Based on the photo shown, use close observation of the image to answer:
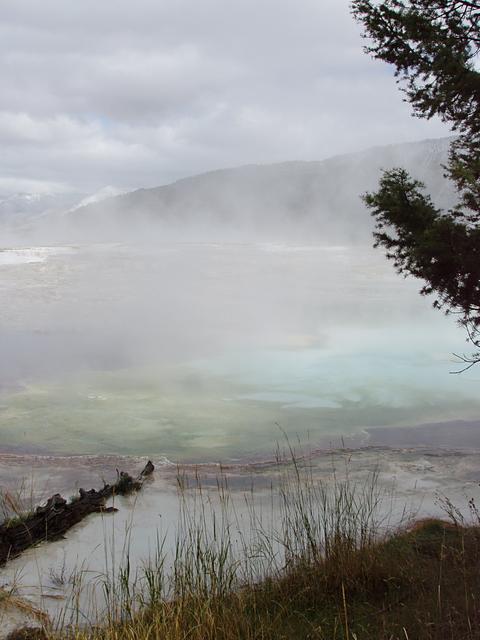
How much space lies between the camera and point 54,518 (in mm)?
4836

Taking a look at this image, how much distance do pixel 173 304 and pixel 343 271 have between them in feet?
25.6

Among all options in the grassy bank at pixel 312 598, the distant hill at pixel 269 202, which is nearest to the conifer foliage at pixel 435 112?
the grassy bank at pixel 312 598

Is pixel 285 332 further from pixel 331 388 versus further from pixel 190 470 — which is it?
pixel 190 470

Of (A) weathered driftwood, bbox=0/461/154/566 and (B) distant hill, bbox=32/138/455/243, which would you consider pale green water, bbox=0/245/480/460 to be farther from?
(B) distant hill, bbox=32/138/455/243

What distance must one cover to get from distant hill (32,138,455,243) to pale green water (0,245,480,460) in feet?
80.2

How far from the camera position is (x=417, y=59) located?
490cm

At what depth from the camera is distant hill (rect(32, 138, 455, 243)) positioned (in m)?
49.9

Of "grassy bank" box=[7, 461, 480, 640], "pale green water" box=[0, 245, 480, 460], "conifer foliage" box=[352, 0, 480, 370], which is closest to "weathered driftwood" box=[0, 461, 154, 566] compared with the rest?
"grassy bank" box=[7, 461, 480, 640]

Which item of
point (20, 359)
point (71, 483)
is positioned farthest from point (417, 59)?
point (20, 359)

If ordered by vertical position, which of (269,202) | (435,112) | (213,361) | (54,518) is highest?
(269,202)

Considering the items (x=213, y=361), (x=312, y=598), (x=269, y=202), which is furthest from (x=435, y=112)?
(x=269, y=202)

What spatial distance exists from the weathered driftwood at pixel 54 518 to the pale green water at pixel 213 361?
134 cm

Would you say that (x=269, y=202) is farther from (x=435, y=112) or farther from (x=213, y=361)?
(x=435, y=112)

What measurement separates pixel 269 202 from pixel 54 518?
6202 cm
